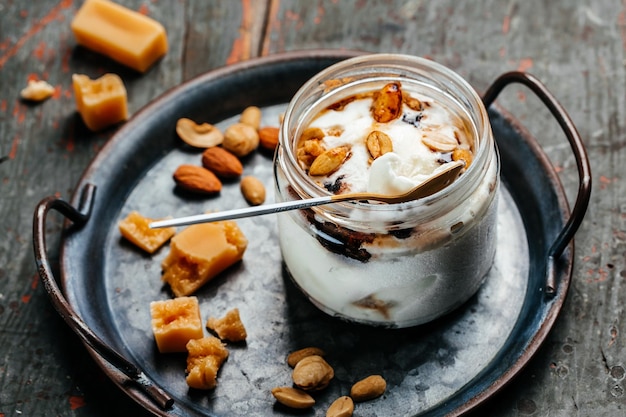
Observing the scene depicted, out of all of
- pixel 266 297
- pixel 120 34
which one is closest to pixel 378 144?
pixel 266 297

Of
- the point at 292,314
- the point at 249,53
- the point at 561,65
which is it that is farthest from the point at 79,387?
the point at 561,65

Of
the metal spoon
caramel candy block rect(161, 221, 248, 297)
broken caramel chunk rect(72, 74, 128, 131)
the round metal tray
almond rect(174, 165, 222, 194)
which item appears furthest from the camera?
broken caramel chunk rect(72, 74, 128, 131)

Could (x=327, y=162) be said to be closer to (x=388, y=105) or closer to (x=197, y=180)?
(x=388, y=105)

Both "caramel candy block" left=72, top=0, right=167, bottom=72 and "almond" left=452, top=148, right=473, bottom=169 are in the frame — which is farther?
"caramel candy block" left=72, top=0, right=167, bottom=72

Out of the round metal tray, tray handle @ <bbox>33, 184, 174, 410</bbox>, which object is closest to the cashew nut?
the round metal tray

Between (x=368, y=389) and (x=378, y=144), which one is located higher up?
(x=378, y=144)

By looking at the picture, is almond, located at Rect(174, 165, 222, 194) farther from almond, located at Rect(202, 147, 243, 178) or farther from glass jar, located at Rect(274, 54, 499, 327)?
glass jar, located at Rect(274, 54, 499, 327)

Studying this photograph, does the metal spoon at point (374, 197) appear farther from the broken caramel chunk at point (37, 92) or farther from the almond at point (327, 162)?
the broken caramel chunk at point (37, 92)
